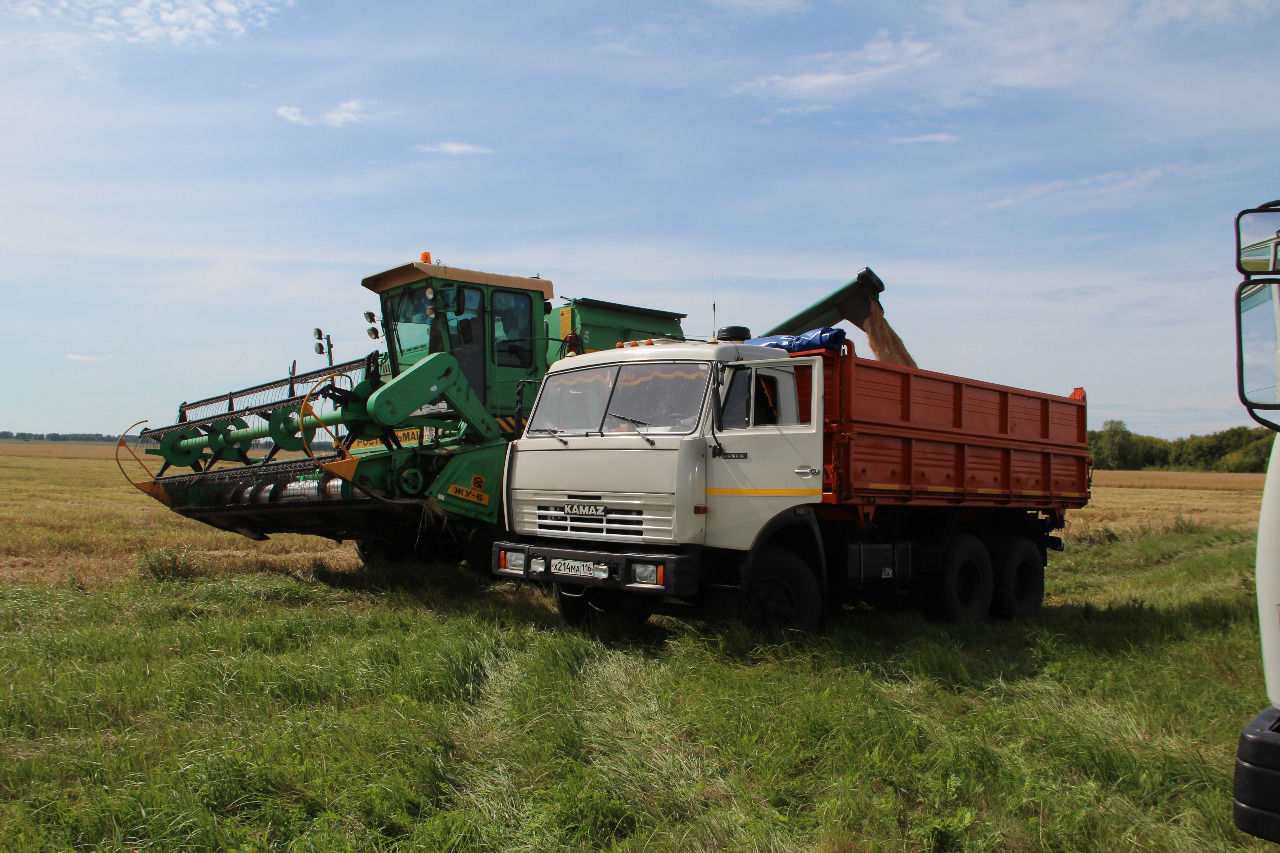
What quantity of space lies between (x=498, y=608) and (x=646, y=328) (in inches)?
207

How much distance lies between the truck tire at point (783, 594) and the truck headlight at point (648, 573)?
836mm

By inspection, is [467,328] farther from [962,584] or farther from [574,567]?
[962,584]

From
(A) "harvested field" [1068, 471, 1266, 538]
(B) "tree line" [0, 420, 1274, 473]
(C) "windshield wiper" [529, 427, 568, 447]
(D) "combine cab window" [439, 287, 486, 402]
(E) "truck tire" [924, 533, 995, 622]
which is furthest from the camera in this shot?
(B) "tree line" [0, 420, 1274, 473]

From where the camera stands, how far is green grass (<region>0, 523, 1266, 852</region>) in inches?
153

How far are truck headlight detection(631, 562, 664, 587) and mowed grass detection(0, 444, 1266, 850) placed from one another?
538 mm

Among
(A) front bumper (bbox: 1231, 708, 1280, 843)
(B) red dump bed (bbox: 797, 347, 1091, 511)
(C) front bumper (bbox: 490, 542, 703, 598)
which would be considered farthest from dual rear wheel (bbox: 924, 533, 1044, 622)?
(A) front bumper (bbox: 1231, 708, 1280, 843)

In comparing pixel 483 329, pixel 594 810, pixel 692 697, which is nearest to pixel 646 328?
pixel 483 329

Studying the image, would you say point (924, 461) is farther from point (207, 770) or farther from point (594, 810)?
point (207, 770)

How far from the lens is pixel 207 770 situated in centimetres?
420

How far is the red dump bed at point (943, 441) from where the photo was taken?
23.4 feet

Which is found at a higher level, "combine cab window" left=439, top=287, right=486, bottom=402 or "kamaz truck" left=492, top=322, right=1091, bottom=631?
"combine cab window" left=439, top=287, right=486, bottom=402

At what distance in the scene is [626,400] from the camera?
7559 millimetres

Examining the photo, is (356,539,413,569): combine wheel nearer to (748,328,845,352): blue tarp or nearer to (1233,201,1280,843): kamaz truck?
(748,328,845,352): blue tarp

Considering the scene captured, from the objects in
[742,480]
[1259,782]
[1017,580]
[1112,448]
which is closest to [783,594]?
[742,480]
